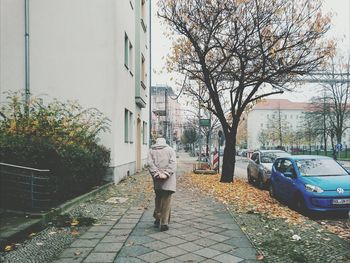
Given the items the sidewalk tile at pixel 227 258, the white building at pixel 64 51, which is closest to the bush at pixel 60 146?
the white building at pixel 64 51

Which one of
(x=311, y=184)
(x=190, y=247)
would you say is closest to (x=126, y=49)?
(x=311, y=184)

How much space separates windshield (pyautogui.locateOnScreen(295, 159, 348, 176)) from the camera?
11.0 meters

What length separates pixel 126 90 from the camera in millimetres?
17375

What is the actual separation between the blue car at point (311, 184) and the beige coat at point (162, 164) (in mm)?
4413

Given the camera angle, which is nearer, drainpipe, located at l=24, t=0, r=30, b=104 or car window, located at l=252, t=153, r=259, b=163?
drainpipe, located at l=24, t=0, r=30, b=104

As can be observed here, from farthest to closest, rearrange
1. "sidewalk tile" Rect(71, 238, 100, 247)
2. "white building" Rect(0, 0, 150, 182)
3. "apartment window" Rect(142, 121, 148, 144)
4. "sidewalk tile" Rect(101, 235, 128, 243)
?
1. "apartment window" Rect(142, 121, 148, 144)
2. "white building" Rect(0, 0, 150, 182)
3. "sidewalk tile" Rect(101, 235, 128, 243)
4. "sidewalk tile" Rect(71, 238, 100, 247)

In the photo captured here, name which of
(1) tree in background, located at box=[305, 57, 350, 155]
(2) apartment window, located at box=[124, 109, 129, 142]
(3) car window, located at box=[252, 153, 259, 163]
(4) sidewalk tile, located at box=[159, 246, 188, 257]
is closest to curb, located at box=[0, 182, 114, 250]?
(4) sidewalk tile, located at box=[159, 246, 188, 257]

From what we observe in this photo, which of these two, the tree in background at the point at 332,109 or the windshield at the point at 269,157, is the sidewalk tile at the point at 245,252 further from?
the tree in background at the point at 332,109

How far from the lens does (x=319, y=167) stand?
11.4 m

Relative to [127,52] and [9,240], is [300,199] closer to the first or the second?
[9,240]

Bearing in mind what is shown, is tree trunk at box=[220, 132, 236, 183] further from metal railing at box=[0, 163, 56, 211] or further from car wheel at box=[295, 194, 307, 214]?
metal railing at box=[0, 163, 56, 211]

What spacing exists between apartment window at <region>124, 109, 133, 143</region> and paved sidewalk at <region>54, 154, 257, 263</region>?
368 inches

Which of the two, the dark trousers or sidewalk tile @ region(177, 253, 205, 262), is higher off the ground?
the dark trousers

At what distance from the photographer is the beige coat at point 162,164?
7.16 m
